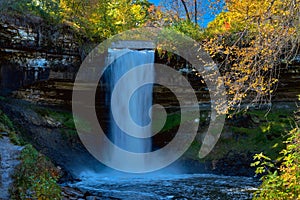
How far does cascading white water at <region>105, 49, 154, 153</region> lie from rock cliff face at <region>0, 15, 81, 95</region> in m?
1.44

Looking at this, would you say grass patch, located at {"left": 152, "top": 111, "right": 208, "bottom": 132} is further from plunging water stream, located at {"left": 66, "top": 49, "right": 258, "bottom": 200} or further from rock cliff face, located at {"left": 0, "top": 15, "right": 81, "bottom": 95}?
rock cliff face, located at {"left": 0, "top": 15, "right": 81, "bottom": 95}

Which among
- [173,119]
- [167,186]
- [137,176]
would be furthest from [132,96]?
[167,186]

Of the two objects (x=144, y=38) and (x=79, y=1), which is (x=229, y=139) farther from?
(x=79, y=1)

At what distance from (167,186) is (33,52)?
18.4ft

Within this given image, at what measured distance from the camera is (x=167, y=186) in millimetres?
8258

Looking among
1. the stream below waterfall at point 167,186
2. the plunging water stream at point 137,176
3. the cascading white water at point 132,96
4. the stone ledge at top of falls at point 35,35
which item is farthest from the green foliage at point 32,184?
the cascading white water at point 132,96

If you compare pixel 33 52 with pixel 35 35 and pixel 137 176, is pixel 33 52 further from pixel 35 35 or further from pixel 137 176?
pixel 137 176

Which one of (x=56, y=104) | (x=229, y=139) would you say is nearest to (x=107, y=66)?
(x=56, y=104)

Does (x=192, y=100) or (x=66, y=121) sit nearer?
(x=66, y=121)

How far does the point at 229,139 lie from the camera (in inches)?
449

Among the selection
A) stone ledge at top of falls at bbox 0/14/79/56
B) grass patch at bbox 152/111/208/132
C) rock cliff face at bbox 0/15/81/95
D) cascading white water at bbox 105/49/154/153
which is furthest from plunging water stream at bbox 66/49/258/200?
stone ledge at top of falls at bbox 0/14/79/56

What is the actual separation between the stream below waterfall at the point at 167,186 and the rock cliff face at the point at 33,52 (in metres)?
3.56

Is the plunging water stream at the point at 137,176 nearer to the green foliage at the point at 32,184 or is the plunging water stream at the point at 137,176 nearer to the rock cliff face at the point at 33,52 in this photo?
the rock cliff face at the point at 33,52

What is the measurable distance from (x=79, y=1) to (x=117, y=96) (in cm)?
433
